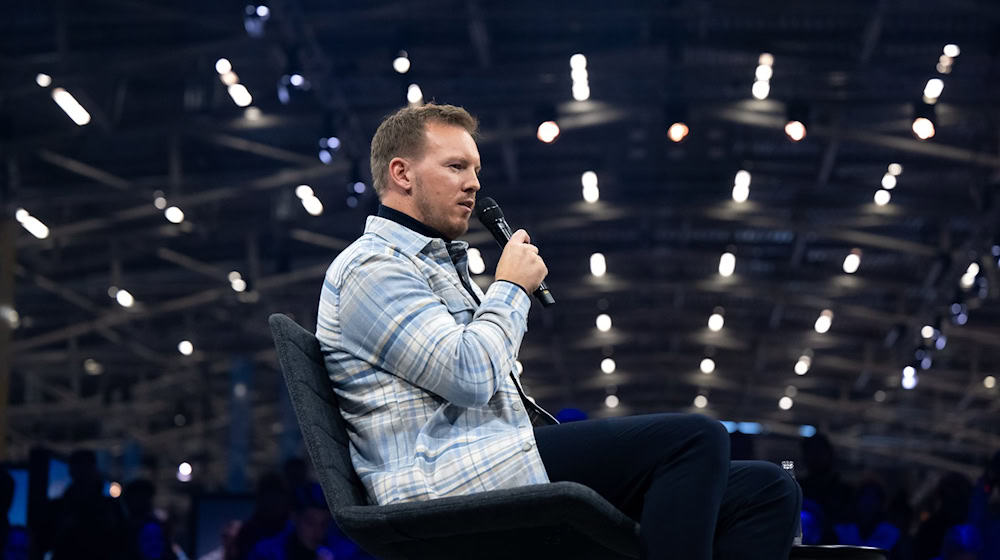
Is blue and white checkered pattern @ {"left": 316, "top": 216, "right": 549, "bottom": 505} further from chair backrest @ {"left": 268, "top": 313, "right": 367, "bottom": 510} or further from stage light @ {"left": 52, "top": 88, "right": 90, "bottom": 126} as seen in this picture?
stage light @ {"left": 52, "top": 88, "right": 90, "bottom": 126}

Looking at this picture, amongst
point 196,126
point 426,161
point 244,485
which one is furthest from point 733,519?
point 244,485

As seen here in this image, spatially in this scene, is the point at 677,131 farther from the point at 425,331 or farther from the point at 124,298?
the point at 124,298

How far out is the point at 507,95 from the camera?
12.2 meters

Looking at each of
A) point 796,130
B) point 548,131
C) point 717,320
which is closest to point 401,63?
point 548,131

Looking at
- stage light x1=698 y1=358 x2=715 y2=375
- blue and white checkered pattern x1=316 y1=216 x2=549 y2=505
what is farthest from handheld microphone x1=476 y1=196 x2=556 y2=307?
stage light x1=698 y1=358 x2=715 y2=375

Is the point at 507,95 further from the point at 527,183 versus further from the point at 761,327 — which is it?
the point at 761,327

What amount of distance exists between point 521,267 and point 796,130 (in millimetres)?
9626

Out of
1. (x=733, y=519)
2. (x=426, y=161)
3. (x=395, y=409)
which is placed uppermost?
(x=426, y=161)

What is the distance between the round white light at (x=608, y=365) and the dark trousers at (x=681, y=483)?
23030 millimetres

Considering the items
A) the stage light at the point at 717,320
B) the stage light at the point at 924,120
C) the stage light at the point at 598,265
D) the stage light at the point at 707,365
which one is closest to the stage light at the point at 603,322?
the stage light at the point at 717,320

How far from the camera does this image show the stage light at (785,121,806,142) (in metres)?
11.3

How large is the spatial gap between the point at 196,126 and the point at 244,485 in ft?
25.5

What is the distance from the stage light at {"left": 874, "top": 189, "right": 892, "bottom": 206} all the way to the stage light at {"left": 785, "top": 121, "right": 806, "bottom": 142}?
4257 millimetres

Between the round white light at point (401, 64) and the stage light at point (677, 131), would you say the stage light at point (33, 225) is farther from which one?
the stage light at point (677, 131)
